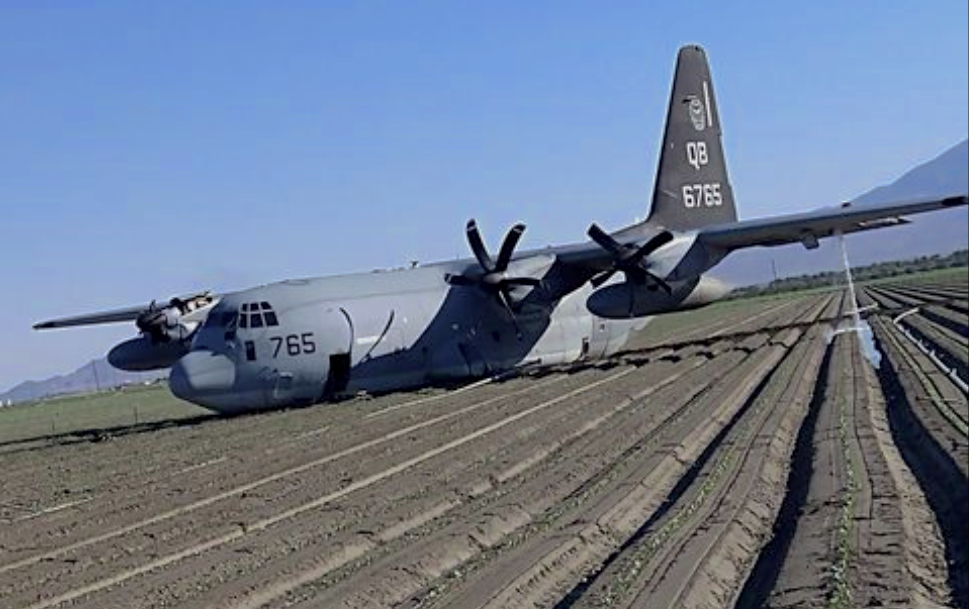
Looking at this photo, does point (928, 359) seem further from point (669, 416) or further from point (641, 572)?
point (641, 572)

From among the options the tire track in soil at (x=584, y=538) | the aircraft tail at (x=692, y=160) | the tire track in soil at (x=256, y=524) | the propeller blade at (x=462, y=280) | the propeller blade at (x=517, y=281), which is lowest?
the tire track in soil at (x=584, y=538)

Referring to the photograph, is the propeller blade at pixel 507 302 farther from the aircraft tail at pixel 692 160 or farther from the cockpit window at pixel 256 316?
the cockpit window at pixel 256 316

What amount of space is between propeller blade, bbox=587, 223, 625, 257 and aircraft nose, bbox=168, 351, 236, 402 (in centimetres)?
1031

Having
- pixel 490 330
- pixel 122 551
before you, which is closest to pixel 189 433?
pixel 490 330

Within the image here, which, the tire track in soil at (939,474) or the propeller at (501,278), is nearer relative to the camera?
the tire track in soil at (939,474)

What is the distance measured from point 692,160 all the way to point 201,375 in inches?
666

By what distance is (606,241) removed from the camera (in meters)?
35.9

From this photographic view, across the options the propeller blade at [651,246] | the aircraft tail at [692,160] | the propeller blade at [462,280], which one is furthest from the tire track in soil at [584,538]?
the aircraft tail at [692,160]

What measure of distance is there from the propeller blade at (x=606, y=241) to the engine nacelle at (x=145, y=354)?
11.8m

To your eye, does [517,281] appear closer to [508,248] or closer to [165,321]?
[508,248]

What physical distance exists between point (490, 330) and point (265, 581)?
969 inches

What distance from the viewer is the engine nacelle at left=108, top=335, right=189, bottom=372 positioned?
1543 inches

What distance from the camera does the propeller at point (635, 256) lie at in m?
35.2

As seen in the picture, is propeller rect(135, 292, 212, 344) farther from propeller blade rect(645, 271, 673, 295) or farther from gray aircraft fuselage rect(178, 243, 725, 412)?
propeller blade rect(645, 271, 673, 295)
